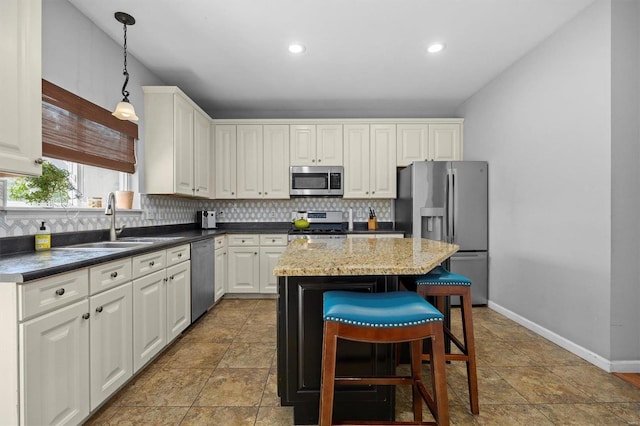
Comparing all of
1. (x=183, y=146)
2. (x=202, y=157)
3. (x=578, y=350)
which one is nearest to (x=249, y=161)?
(x=202, y=157)

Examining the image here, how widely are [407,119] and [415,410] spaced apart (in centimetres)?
368

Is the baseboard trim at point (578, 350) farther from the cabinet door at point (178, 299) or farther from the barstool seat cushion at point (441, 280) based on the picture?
the cabinet door at point (178, 299)

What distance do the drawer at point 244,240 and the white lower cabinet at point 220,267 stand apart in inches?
3.7

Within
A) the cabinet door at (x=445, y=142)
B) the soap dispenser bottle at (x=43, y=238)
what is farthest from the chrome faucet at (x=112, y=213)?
the cabinet door at (x=445, y=142)

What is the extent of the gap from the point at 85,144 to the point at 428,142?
3913 millimetres

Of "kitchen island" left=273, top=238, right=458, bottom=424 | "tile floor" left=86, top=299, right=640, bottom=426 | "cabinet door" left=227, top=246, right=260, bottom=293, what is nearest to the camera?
"kitchen island" left=273, top=238, right=458, bottom=424

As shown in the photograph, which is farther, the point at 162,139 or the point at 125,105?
the point at 162,139

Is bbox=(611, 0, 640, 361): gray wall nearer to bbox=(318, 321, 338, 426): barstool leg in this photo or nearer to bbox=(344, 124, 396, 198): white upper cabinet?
bbox=(318, 321, 338, 426): barstool leg

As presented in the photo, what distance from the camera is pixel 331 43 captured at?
2.85m

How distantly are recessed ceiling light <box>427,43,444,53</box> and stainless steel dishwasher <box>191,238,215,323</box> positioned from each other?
9.63ft

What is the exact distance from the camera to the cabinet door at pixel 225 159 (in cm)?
436

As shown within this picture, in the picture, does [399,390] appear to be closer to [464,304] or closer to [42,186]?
[464,304]

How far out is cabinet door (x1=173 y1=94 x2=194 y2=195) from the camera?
10.7 feet

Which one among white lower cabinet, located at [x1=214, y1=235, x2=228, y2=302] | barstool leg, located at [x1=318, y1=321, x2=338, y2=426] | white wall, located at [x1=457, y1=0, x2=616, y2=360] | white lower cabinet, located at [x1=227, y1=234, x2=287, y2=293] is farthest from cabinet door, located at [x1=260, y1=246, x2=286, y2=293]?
barstool leg, located at [x1=318, y1=321, x2=338, y2=426]
